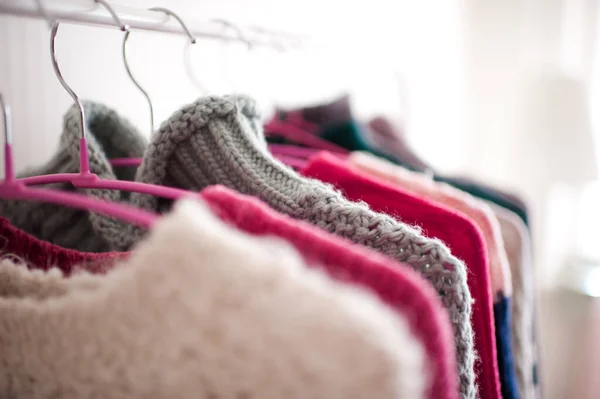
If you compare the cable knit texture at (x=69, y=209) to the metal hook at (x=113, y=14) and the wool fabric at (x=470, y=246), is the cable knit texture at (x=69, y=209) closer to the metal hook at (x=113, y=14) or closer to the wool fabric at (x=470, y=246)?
the metal hook at (x=113, y=14)

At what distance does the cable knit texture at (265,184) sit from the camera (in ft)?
1.14

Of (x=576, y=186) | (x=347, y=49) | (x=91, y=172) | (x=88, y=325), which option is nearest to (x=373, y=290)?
(x=88, y=325)

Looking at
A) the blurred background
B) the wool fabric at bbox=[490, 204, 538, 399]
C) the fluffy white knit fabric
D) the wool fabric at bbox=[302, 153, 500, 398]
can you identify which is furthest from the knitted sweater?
the blurred background

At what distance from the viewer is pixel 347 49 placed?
102 cm

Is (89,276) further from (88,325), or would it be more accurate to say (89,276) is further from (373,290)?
(373,290)

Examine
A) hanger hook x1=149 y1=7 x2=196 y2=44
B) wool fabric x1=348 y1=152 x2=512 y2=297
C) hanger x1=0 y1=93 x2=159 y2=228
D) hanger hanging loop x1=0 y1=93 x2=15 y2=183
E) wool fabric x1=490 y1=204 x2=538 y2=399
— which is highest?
hanger hook x1=149 y1=7 x2=196 y2=44

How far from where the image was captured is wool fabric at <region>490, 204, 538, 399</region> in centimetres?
58

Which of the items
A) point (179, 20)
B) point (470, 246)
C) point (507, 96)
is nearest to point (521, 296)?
point (470, 246)

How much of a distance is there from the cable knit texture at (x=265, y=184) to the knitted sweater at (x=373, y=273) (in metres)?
0.08

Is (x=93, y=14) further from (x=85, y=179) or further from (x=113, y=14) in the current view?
(x=85, y=179)

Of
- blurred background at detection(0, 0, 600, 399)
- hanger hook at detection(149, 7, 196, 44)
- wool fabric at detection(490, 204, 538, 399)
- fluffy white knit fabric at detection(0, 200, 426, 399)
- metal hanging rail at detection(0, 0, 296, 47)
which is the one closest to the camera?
fluffy white knit fabric at detection(0, 200, 426, 399)

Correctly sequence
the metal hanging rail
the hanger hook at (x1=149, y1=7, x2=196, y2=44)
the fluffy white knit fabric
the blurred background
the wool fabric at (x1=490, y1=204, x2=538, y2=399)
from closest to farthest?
the fluffy white knit fabric → the metal hanging rail → the hanger hook at (x1=149, y1=7, x2=196, y2=44) → the wool fabric at (x1=490, y1=204, x2=538, y2=399) → the blurred background

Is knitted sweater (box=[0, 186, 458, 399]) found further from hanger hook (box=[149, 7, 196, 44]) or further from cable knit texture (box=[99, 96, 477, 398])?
hanger hook (box=[149, 7, 196, 44])

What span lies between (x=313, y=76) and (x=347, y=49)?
104 millimetres
